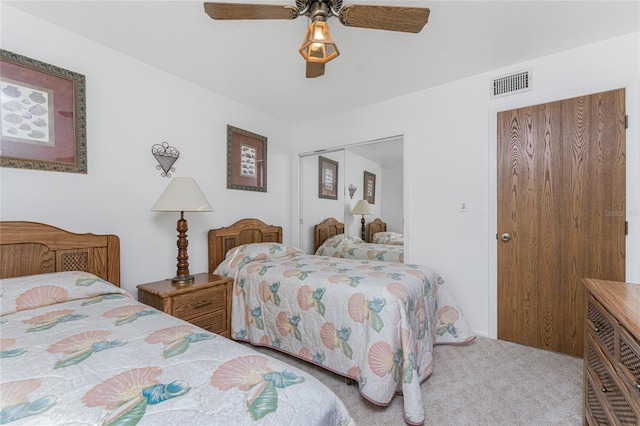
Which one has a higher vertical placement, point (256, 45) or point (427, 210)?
point (256, 45)

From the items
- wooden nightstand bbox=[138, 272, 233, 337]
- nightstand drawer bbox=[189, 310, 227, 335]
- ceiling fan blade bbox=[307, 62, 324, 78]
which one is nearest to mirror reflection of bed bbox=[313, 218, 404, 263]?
wooden nightstand bbox=[138, 272, 233, 337]

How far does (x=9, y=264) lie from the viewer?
1.54 m

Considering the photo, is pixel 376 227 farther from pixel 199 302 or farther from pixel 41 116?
pixel 41 116

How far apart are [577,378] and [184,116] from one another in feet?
11.9

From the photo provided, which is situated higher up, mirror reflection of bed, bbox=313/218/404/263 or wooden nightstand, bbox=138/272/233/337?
mirror reflection of bed, bbox=313/218/404/263

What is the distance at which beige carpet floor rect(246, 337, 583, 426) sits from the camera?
5.02 ft

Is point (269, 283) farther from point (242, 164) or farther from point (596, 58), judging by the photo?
point (596, 58)

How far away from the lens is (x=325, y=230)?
3539 mm

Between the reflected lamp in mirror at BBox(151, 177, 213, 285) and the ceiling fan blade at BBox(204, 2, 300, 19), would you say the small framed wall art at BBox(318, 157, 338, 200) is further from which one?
the ceiling fan blade at BBox(204, 2, 300, 19)

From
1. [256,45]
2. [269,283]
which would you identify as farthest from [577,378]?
[256,45]

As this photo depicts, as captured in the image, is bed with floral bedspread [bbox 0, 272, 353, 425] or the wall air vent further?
the wall air vent

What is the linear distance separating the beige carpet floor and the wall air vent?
213 centimetres

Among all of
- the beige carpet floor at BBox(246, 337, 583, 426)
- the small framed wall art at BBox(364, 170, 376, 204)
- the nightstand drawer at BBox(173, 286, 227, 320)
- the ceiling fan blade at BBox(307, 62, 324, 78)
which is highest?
the ceiling fan blade at BBox(307, 62, 324, 78)

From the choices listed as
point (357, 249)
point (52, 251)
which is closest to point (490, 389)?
point (357, 249)
